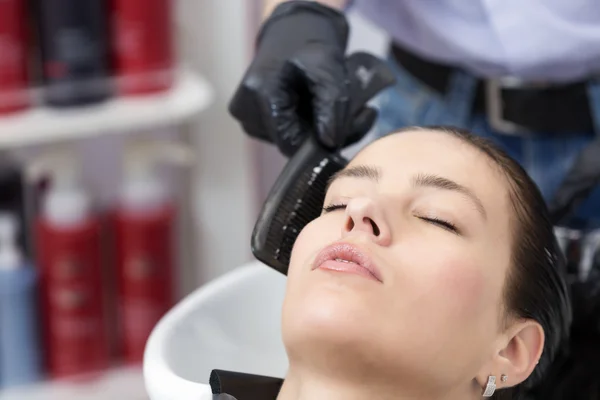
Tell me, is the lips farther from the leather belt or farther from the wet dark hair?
the leather belt

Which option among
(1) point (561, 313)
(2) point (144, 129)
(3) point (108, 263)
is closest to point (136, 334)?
(3) point (108, 263)

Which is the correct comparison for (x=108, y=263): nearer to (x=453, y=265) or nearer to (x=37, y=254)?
(x=37, y=254)

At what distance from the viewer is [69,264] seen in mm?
1595

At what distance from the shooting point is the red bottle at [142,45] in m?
1.58

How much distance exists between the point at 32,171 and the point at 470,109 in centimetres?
81

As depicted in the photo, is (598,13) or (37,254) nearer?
(598,13)

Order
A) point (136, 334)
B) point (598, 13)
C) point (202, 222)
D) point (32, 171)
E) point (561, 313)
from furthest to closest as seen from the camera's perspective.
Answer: point (202, 222) < point (136, 334) < point (32, 171) < point (598, 13) < point (561, 313)

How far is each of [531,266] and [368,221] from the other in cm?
18

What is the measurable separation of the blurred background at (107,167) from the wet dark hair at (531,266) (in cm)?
75

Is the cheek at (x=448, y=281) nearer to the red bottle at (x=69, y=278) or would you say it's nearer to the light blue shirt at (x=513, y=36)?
the light blue shirt at (x=513, y=36)

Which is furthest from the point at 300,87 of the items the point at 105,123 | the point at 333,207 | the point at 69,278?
the point at 69,278

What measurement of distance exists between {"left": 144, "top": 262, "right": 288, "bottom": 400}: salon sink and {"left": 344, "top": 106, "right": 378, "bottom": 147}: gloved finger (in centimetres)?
19

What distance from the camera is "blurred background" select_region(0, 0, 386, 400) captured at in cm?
156

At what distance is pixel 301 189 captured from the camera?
0.94 metres
